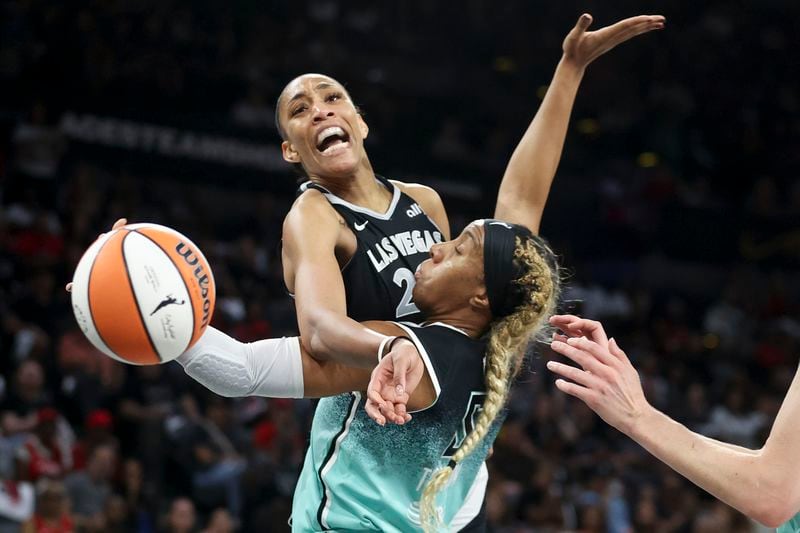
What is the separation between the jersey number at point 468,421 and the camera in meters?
3.36

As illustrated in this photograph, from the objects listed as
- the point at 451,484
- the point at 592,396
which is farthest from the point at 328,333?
the point at 592,396

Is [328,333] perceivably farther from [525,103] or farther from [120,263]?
[525,103]

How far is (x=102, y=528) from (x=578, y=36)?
4477mm

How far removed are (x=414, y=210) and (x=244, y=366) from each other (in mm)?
944

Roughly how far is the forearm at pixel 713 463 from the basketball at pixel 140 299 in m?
1.37

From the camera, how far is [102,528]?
22.9 ft

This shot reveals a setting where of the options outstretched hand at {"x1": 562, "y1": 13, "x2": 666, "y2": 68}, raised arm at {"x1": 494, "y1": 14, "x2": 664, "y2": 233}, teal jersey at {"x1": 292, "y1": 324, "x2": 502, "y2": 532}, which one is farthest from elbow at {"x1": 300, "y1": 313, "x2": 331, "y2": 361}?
outstretched hand at {"x1": 562, "y1": 13, "x2": 666, "y2": 68}

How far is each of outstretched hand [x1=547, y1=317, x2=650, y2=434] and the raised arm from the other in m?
1.57

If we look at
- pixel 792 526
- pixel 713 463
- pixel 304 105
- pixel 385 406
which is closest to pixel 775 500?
pixel 713 463

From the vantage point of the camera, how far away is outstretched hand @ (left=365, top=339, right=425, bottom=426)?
2863 mm

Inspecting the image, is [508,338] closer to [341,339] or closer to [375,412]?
[341,339]

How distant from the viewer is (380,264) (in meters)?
3.77

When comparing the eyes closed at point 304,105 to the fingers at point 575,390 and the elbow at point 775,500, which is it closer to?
the fingers at point 575,390

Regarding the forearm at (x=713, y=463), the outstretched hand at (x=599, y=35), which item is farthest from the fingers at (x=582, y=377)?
the outstretched hand at (x=599, y=35)
